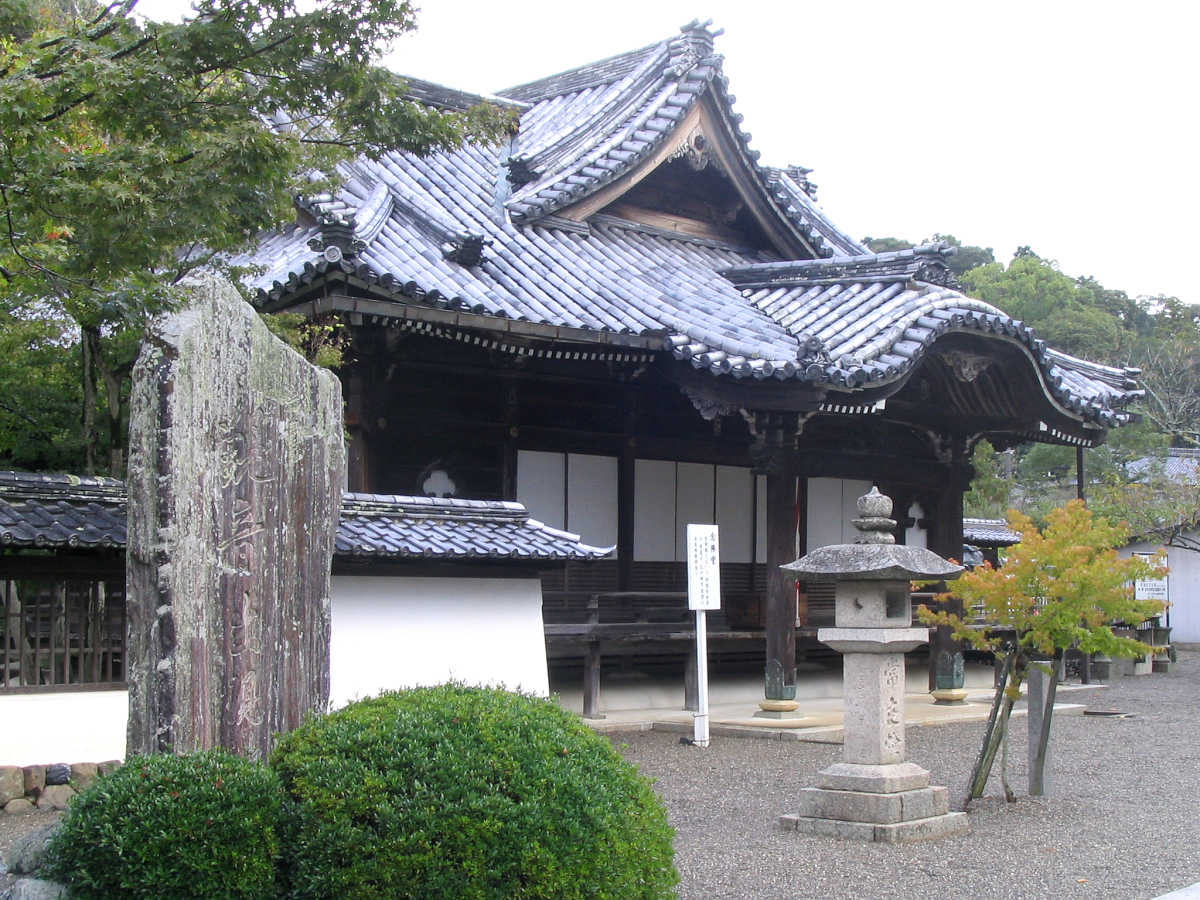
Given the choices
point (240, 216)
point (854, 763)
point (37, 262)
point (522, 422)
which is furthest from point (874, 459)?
point (37, 262)

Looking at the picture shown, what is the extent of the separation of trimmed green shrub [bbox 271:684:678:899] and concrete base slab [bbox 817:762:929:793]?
379cm

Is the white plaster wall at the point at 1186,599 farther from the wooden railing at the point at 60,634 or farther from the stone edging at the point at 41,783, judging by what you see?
the stone edging at the point at 41,783

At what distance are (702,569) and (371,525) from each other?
3982 mm

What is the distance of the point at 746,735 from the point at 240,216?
7953 mm

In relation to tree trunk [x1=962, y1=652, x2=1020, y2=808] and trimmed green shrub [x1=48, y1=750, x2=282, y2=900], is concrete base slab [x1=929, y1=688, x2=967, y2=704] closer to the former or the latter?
tree trunk [x1=962, y1=652, x2=1020, y2=808]

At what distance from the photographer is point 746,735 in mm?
14570

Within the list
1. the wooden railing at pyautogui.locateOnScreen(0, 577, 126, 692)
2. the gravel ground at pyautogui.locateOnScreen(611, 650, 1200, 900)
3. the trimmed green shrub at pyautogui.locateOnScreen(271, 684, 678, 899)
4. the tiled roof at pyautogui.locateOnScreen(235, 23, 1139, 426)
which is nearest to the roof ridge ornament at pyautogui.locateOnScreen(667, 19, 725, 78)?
the tiled roof at pyautogui.locateOnScreen(235, 23, 1139, 426)

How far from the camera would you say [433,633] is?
11.9 meters

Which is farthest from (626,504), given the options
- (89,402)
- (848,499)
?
(89,402)

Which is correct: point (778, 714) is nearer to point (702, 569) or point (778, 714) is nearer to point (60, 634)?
point (702, 569)

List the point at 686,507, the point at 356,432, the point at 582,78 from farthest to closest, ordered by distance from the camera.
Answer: the point at 582,78 < the point at 686,507 < the point at 356,432

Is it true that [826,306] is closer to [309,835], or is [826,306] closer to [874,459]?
[874,459]

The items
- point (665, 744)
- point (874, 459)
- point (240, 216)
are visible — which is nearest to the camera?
point (240, 216)

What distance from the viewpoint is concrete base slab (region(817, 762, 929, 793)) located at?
919 cm
